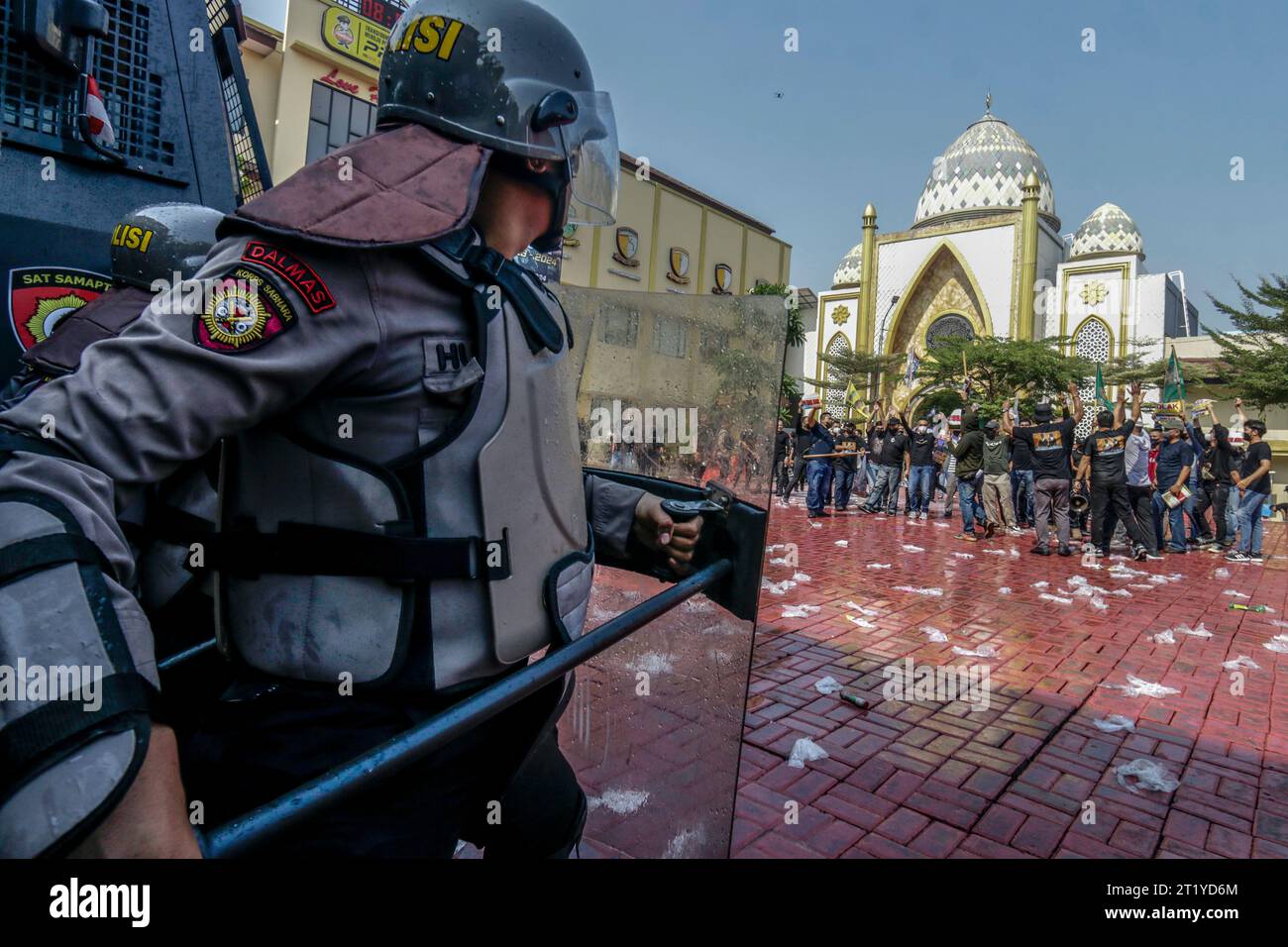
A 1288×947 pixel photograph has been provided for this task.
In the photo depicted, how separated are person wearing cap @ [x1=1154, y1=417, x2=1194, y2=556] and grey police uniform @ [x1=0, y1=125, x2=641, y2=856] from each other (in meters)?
11.8

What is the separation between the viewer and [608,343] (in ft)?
6.29

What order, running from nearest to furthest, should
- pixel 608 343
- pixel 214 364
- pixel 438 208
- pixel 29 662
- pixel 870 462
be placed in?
1. pixel 29 662
2. pixel 214 364
3. pixel 438 208
4. pixel 608 343
5. pixel 870 462

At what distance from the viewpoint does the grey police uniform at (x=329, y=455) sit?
76 cm

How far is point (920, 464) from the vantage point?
13242 millimetres

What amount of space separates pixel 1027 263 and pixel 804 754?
39645 millimetres

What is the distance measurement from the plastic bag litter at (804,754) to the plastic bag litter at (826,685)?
70 cm

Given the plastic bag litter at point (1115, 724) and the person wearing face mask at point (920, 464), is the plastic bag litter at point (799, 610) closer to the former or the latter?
the plastic bag litter at point (1115, 724)

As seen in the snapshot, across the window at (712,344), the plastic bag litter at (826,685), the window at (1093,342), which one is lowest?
the plastic bag litter at (826,685)

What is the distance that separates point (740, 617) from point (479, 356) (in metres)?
0.92

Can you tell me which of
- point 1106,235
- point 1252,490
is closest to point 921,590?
point 1252,490

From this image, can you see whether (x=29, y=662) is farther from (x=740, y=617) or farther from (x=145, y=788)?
(x=740, y=617)

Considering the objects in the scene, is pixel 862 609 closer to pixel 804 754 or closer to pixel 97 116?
pixel 804 754

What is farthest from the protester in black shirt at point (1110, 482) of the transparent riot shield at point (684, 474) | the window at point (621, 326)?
the window at point (621, 326)

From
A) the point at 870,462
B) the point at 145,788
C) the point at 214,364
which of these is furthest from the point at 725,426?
the point at 870,462
